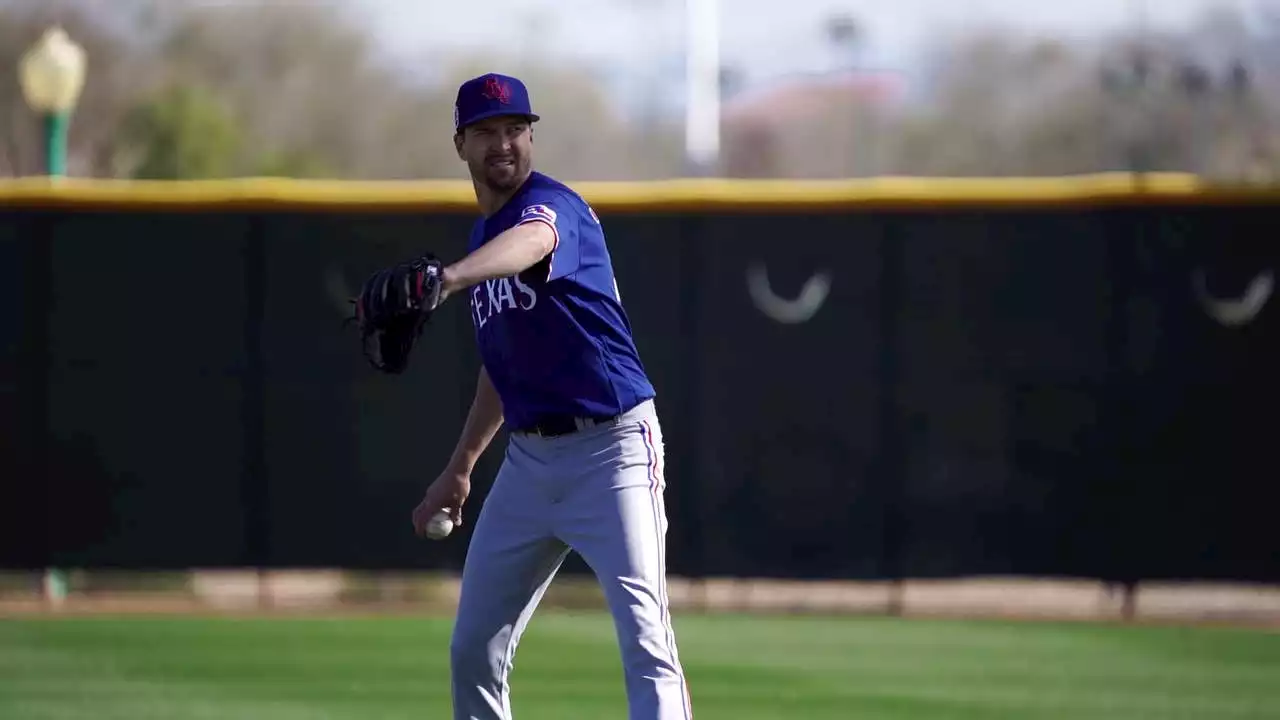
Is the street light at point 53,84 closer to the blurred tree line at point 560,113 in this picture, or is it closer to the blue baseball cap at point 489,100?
the blue baseball cap at point 489,100

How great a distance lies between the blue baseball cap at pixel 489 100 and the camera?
18.3ft

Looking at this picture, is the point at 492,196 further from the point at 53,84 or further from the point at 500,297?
the point at 53,84

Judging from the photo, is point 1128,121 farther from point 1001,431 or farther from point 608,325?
point 608,325

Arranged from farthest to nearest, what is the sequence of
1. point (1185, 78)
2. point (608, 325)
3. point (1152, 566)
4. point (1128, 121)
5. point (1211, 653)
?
point (1128, 121) < point (1185, 78) < point (1152, 566) < point (1211, 653) < point (608, 325)

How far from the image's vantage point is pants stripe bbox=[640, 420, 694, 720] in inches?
221

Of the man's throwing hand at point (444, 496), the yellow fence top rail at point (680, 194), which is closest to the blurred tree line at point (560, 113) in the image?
the yellow fence top rail at point (680, 194)

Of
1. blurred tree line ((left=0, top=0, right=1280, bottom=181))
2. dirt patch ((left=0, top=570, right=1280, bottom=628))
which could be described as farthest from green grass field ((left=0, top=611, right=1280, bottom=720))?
blurred tree line ((left=0, top=0, right=1280, bottom=181))

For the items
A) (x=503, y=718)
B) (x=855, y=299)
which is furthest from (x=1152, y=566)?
(x=503, y=718)

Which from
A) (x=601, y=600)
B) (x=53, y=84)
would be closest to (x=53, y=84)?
(x=53, y=84)

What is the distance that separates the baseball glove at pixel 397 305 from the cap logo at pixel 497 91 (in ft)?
1.91

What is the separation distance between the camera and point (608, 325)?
574cm

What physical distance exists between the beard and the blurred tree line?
102 ft

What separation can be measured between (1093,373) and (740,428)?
2161 mm

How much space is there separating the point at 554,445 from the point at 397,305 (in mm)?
887
